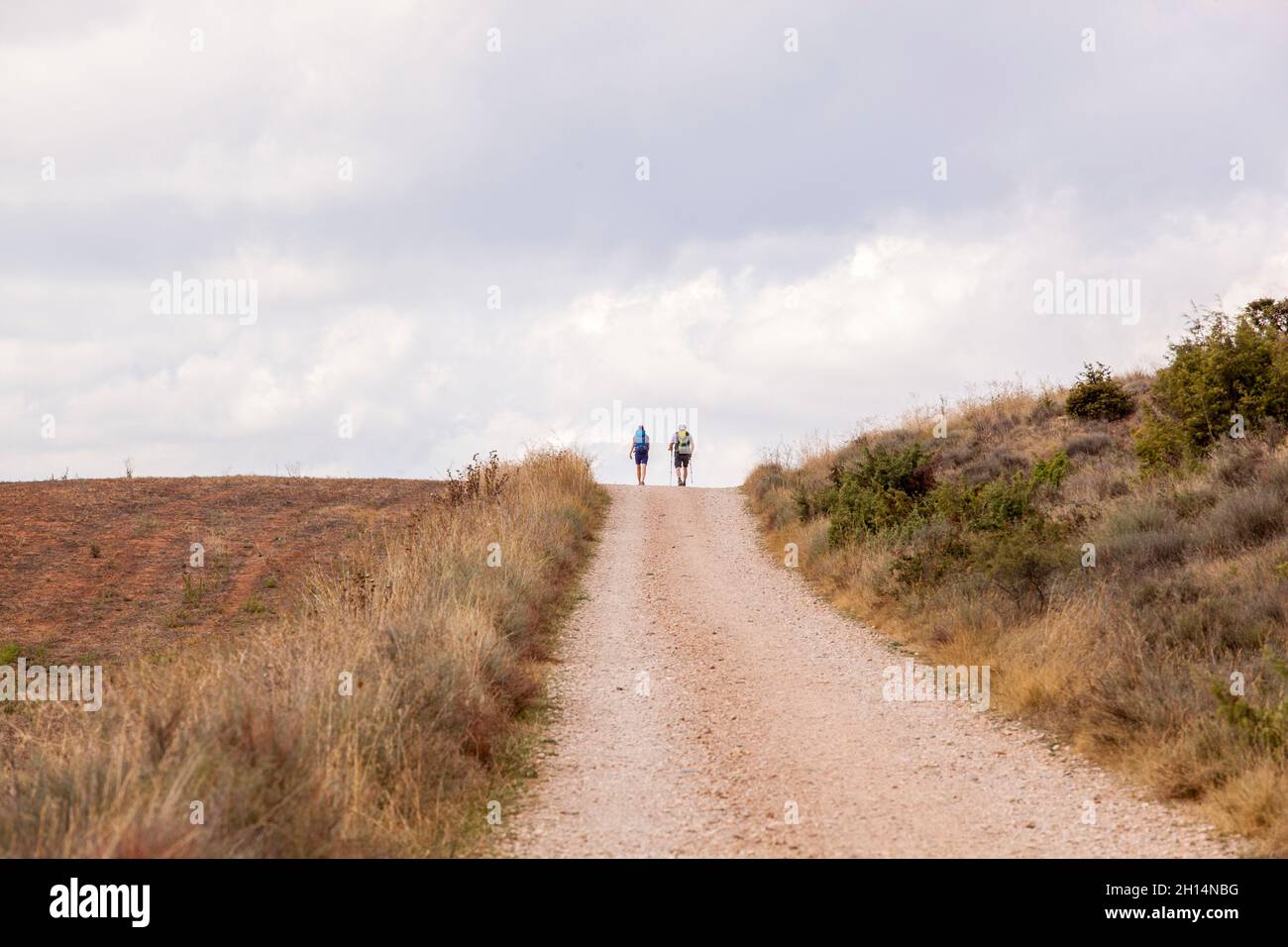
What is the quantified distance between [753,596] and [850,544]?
6.95 ft

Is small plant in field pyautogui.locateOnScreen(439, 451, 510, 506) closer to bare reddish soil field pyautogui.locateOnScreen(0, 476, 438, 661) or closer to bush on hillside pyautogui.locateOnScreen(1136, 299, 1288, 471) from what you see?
bare reddish soil field pyautogui.locateOnScreen(0, 476, 438, 661)

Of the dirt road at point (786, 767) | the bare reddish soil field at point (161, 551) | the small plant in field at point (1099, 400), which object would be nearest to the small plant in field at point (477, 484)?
the bare reddish soil field at point (161, 551)

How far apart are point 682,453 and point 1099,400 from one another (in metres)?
12.5

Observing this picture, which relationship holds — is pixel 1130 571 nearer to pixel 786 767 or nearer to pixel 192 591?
pixel 786 767

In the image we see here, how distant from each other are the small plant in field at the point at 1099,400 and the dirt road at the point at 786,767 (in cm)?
1700

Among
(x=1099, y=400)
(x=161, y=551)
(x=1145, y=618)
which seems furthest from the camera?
(x=1099, y=400)

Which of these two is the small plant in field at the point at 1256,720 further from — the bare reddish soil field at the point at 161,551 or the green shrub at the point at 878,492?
the bare reddish soil field at the point at 161,551

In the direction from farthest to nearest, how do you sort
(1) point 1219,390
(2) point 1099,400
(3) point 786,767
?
(2) point 1099,400 < (1) point 1219,390 < (3) point 786,767

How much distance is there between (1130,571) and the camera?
468 inches

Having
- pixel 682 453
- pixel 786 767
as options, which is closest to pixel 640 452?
pixel 682 453

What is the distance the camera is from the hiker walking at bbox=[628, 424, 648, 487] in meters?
33.2

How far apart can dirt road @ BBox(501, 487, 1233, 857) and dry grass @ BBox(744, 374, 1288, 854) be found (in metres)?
0.37
